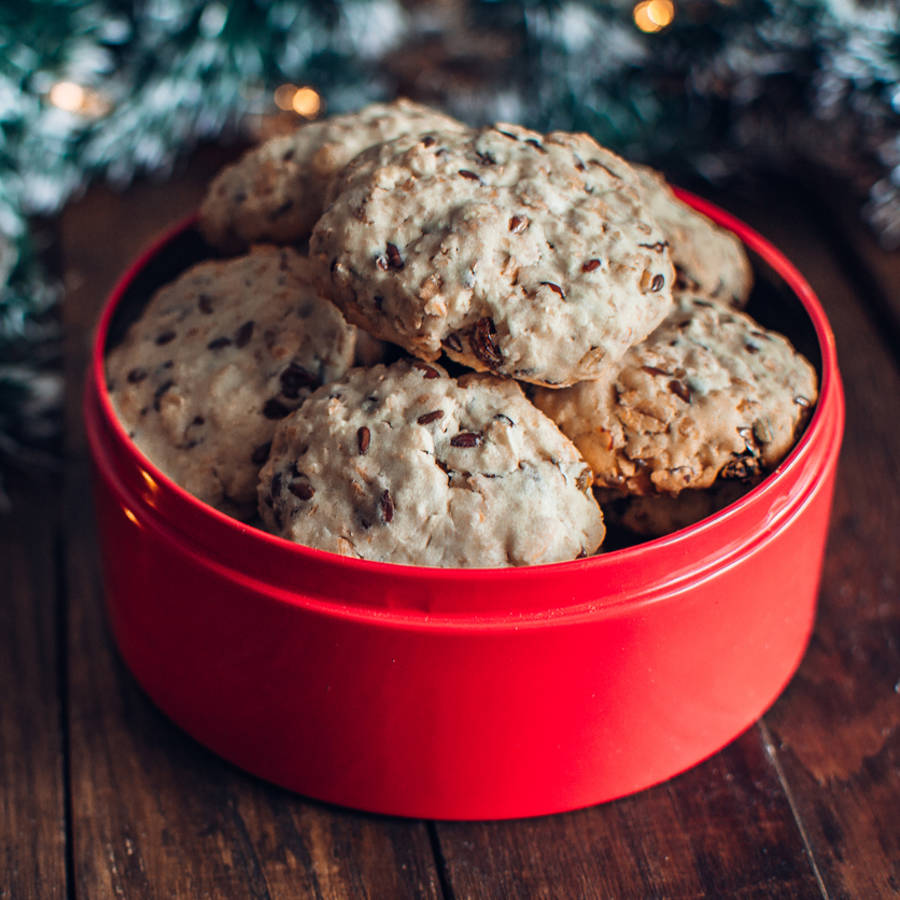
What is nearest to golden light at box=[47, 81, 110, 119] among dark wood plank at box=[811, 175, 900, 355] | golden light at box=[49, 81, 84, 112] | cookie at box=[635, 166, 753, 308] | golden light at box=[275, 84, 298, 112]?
golden light at box=[49, 81, 84, 112]

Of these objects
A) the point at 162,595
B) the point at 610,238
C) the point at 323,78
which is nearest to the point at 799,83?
the point at 323,78

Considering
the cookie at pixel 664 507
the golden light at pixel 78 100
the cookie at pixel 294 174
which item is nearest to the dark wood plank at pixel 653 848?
the cookie at pixel 664 507

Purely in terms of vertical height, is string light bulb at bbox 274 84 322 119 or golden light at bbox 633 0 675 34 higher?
golden light at bbox 633 0 675 34

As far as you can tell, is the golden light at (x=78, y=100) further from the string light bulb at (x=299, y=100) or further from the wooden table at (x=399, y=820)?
the wooden table at (x=399, y=820)

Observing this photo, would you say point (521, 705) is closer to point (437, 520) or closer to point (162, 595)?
point (437, 520)

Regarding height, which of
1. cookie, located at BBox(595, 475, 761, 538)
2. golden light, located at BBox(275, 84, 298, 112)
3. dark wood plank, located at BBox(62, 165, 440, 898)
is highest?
cookie, located at BBox(595, 475, 761, 538)

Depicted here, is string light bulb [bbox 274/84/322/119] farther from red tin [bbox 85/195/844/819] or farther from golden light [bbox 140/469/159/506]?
golden light [bbox 140/469/159/506]
